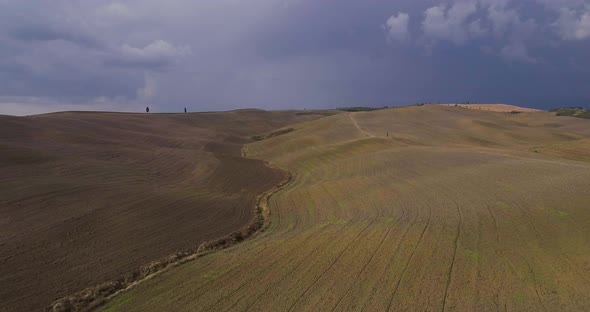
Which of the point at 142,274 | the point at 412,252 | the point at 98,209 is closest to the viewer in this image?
the point at 412,252

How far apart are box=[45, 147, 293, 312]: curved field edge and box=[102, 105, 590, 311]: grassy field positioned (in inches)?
22.9

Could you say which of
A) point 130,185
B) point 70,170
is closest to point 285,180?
point 130,185

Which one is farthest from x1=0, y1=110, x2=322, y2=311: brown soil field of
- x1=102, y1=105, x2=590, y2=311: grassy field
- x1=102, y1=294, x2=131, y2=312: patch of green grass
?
x1=102, y1=105, x2=590, y2=311: grassy field

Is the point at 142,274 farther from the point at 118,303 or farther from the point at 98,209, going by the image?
the point at 98,209

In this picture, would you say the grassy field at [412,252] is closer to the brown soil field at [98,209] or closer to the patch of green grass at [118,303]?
the patch of green grass at [118,303]

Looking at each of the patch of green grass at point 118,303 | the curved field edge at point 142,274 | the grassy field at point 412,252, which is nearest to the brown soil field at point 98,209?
the curved field edge at point 142,274

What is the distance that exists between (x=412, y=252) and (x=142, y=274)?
28.3ft

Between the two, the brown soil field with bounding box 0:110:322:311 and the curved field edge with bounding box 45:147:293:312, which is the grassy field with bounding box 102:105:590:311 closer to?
the curved field edge with bounding box 45:147:293:312

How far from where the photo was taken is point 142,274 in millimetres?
13570

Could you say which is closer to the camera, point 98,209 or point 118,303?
point 118,303

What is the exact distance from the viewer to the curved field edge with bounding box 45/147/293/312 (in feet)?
37.5

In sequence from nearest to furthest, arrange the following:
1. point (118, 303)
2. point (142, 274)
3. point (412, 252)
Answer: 1. point (118, 303)
2. point (412, 252)
3. point (142, 274)

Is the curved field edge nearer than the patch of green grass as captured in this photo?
No

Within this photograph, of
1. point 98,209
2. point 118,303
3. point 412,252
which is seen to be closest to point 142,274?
point 118,303
